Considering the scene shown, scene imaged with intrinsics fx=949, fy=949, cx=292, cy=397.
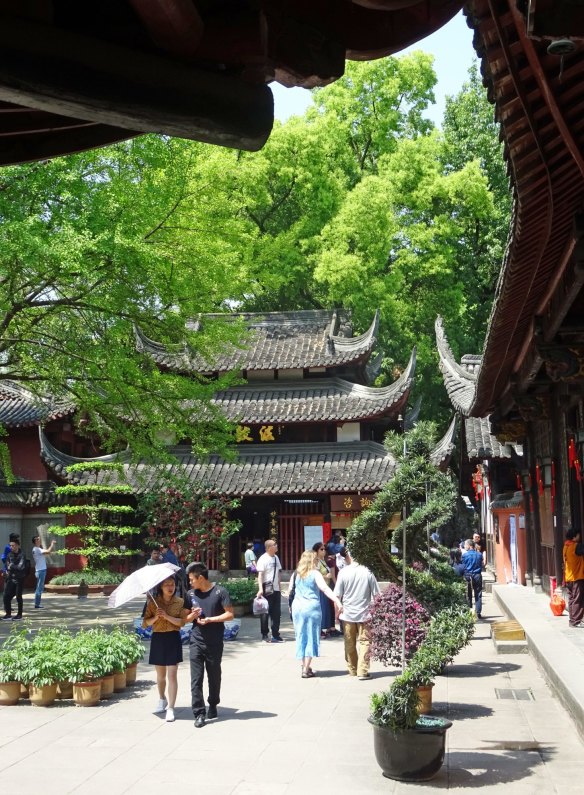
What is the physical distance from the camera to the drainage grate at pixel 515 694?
10311mm

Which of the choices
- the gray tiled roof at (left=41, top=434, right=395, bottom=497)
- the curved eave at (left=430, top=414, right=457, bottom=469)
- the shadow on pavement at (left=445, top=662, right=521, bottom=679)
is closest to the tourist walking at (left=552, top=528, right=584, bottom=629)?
the shadow on pavement at (left=445, top=662, right=521, bottom=679)

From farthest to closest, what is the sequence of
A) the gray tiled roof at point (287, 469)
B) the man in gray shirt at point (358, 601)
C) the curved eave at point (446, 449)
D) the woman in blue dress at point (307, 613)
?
1. the curved eave at point (446, 449)
2. the gray tiled roof at point (287, 469)
3. the woman in blue dress at point (307, 613)
4. the man in gray shirt at point (358, 601)

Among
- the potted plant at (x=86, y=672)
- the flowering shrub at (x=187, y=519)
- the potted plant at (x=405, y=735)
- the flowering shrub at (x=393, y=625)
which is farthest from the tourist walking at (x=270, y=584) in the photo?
the flowering shrub at (x=187, y=519)

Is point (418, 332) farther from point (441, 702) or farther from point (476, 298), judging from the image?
point (441, 702)

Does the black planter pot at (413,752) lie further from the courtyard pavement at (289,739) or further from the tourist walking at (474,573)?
the tourist walking at (474,573)

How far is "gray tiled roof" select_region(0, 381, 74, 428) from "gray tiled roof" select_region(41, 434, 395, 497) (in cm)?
185

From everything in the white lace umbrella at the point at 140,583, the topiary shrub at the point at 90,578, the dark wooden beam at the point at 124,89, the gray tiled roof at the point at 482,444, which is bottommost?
the topiary shrub at the point at 90,578

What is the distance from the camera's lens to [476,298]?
3719cm

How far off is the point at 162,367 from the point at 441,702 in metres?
24.8

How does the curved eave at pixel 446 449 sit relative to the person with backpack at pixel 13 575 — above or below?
above

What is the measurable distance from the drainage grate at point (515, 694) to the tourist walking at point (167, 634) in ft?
12.0

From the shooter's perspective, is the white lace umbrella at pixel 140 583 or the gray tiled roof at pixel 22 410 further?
the gray tiled roof at pixel 22 410

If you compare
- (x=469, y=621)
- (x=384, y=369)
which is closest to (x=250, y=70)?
(x=469, y=621)

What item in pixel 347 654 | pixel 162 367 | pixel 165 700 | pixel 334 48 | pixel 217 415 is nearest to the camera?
pixel 334 48
